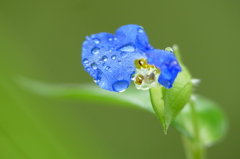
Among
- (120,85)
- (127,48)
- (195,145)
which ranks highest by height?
(127,48)

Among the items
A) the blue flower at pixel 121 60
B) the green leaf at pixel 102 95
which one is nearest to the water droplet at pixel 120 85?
the blue flower at pixel 121 60

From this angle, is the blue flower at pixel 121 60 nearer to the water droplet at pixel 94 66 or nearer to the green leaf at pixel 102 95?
the water droplet at pixel 94 66

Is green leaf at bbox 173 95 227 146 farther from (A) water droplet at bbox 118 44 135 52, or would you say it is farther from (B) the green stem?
(A) water droplet at bbox 118 44 135 52

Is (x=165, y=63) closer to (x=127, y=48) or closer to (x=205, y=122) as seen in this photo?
(x=127, y=48)

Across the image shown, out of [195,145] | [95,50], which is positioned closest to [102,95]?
[195,145]

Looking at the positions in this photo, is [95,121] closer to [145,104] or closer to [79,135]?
[79,135]

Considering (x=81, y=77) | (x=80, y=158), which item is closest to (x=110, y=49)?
(x=80, y=158)
